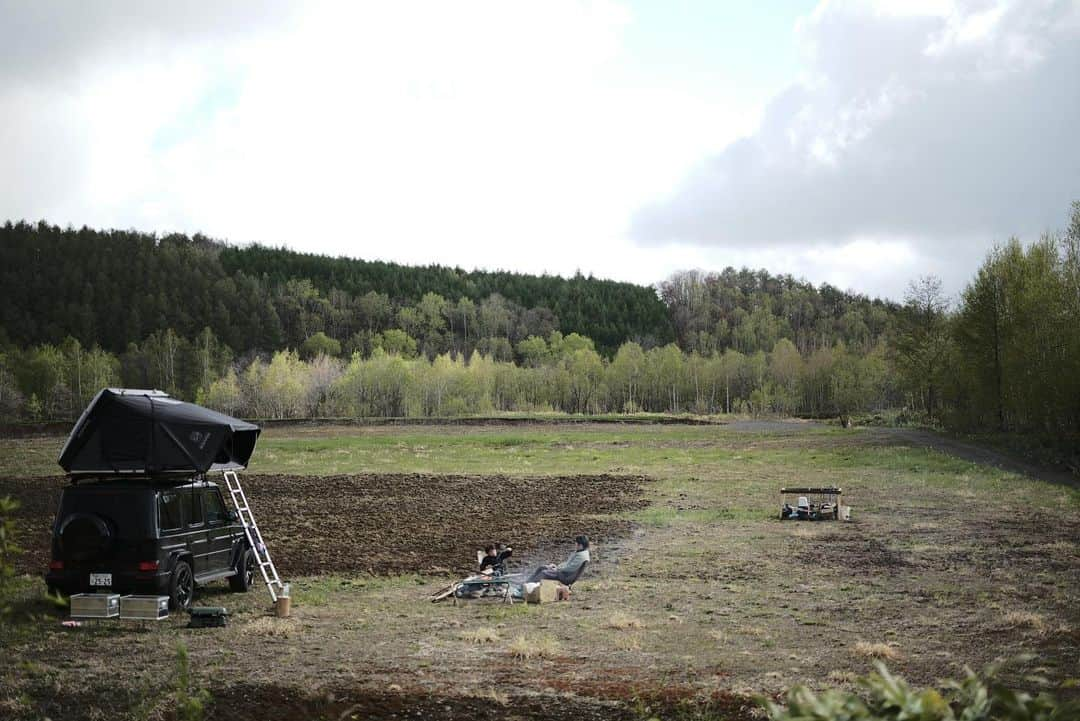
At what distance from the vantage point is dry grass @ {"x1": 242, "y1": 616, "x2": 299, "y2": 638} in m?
13.2

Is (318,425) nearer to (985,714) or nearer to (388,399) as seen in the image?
(388,399)

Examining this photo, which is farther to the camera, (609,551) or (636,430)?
(636,430)

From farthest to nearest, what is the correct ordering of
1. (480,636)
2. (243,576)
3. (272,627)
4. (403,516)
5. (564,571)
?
(403,516)
(564,571)
(243,576)
(272,627)
(480,636)

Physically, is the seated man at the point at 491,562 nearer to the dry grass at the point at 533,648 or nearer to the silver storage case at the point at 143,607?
the dry grass at the point at 533,648

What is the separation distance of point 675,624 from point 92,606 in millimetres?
8245

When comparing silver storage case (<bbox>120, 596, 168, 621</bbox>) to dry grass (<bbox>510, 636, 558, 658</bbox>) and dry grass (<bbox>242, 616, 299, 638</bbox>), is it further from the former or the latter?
dry grass (<bbox>510, 636, 558, 658</bbox>)

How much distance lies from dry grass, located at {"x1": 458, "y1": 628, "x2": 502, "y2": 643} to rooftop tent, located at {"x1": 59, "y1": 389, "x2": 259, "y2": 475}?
17.3ft

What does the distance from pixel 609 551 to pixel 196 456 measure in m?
9.46

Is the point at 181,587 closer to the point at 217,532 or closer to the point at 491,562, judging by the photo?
the point at 217,532

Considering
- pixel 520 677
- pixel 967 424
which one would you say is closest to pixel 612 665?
pixel 520 677

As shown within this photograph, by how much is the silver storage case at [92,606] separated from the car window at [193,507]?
6.38 feet

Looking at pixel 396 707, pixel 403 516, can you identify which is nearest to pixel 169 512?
pixel 396 707

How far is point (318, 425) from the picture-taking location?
89.4 m

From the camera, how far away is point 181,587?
14461 millimetres
